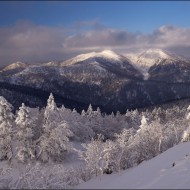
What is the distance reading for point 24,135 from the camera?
6122cm

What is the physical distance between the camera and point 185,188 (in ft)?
81.7

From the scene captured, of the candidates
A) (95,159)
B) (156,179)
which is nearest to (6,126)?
(95,159)

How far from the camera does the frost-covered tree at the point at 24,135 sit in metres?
61.2

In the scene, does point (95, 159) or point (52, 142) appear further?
point (52, 142)

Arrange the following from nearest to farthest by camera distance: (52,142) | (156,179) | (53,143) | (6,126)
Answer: (156,179) → (6,126) → (52,142) → (53,143)

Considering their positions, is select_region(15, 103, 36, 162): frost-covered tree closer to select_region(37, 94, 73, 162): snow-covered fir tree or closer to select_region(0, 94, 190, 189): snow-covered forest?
select_region(0, 94, 190, 189): snow-covered forest

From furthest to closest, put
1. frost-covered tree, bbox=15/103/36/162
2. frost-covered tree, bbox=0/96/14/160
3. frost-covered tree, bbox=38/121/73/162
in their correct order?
frost-covered tree, bbox=38/121/73/162 → frost-covered tree, bbox=15/103/36/162 → frost-covered tree, bbox=0/96/14/160

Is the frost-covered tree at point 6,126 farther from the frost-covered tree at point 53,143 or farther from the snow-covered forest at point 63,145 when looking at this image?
the frost-covered tree at point 53,143

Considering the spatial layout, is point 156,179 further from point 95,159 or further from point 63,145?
point 63,145

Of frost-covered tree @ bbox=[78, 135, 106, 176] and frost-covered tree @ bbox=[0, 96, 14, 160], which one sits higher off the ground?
frost-covered tree @ bbox=[0, 96, 14, 160]

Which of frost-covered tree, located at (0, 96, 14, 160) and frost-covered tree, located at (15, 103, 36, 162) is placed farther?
frost-covered tree, located at (15, 103, 36, 162)

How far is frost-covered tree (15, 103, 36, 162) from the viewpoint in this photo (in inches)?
2409

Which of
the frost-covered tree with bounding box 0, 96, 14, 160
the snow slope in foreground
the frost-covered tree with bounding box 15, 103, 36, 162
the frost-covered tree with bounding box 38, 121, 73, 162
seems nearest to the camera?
the snow slope in foreground

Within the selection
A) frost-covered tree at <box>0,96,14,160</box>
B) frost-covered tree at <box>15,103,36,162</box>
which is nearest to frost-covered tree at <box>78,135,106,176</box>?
frost-covered tree at <box>15,103,36,162</box>
